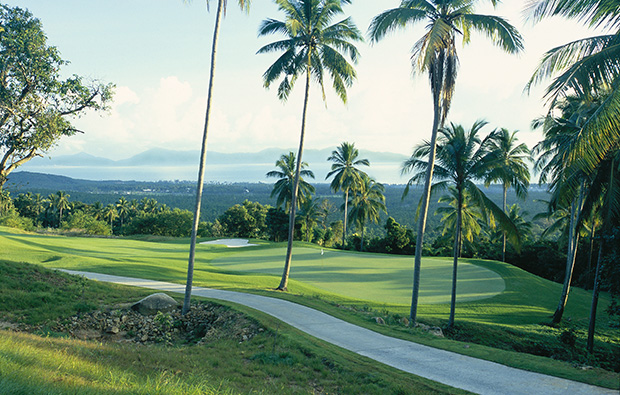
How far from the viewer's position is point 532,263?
38.3 metres

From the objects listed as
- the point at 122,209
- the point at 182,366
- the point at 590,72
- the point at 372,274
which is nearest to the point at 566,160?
the point at 590,72

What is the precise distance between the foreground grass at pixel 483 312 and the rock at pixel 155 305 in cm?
389

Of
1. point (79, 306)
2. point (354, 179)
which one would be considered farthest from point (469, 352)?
point (354, 179)

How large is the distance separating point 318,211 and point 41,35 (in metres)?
38.7

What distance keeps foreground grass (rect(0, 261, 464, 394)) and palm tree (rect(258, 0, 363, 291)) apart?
843 cm

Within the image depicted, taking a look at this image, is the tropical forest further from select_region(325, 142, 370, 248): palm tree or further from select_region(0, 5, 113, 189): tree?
select_region(325, 142, 370, 248): palm tree

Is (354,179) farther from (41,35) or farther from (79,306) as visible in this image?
(79,306)

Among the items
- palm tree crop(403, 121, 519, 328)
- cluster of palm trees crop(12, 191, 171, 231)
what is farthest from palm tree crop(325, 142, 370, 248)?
cluster of palm trees crop(12, 191, 171, 231)

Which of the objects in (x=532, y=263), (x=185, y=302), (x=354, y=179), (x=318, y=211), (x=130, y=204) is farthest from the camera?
(x=130, y=204)

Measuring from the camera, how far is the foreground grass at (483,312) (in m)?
8.94

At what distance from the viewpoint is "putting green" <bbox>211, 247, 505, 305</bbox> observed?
20.7 m

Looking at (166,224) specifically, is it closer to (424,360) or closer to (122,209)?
(122,209)

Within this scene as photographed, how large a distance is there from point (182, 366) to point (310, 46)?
14619 mm

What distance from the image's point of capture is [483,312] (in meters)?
18.2
